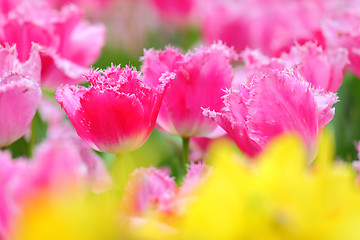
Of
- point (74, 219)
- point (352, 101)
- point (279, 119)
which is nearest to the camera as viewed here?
point (74, 219)

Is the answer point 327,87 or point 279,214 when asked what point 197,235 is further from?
point 327,87

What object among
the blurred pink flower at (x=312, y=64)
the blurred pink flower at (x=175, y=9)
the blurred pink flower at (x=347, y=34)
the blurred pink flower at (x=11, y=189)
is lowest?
the blurred pink flower at (x=175, y=9)

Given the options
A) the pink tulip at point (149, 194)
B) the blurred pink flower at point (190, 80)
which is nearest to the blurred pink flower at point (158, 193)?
the pink tulip at point (149, 194)

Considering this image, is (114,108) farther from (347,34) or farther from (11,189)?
(347,34)

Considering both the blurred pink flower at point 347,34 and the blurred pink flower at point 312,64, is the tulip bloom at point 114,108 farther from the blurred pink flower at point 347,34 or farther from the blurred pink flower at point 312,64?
the blurred pink flower at point 347,34

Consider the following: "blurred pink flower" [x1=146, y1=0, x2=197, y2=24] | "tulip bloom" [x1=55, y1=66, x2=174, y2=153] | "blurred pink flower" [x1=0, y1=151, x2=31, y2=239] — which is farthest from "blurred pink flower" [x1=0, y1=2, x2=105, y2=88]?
"blurred pink flower" [x1=146, y1=0, x2=197, y2=24]

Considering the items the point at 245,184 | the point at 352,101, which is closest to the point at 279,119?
the point at 245,184

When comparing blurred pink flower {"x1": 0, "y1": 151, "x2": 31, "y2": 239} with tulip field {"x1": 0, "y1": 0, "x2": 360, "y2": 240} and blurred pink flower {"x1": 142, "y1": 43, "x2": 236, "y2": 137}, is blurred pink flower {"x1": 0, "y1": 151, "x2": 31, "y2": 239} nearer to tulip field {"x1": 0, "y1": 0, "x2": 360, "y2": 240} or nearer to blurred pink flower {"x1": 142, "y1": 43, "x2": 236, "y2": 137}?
tulip field {"x1": 0, "y1": 0, "x2": 360, "y2": 240}
